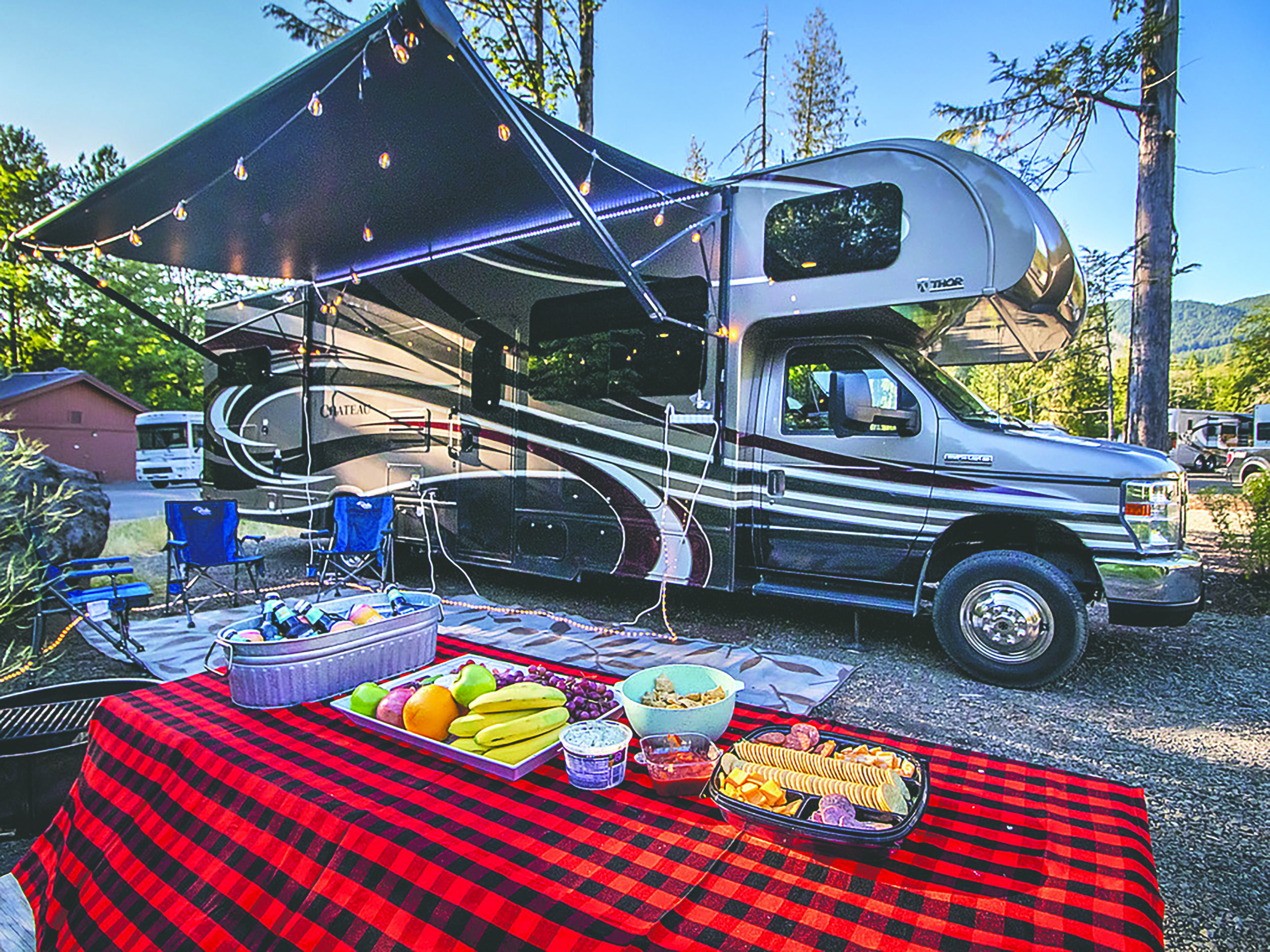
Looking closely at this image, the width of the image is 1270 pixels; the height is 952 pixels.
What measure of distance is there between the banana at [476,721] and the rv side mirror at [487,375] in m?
4.82

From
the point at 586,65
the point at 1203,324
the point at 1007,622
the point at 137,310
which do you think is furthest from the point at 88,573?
the point at 1203,324

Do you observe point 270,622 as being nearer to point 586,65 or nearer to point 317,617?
point 317,617

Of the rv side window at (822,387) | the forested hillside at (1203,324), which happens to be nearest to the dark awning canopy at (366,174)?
the rv side window at (822,387)

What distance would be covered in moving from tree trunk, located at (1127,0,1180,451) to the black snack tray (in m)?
8.36

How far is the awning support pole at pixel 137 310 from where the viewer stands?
19.2 feet

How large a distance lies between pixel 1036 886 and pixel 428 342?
627 cm

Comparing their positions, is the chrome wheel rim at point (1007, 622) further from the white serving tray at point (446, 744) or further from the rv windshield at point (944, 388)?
the white serving tray at point (446, 744)

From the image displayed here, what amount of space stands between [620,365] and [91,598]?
3.98 metres

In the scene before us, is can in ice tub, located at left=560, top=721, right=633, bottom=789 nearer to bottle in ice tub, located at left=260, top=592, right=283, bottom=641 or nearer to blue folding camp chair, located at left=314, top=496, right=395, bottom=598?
bottle in ice tub, located at left=260, top=592, right=283, bottom=641

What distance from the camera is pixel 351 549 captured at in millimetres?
6535

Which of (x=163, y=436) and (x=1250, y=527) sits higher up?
(x=163, y=436)

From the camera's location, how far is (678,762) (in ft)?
4.64

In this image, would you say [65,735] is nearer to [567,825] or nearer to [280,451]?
[567,825]

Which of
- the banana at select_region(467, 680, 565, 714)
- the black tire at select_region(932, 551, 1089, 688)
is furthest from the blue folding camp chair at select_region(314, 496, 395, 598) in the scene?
the banana at select_region(467, 680, 565, 714)
